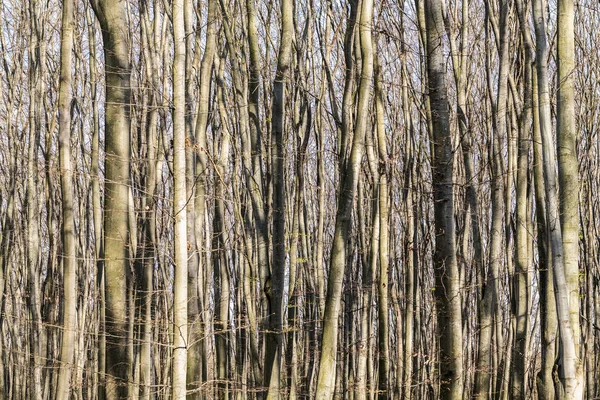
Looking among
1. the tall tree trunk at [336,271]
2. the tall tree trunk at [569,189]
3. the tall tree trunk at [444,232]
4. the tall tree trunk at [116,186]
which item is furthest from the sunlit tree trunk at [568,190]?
the tall tree trunk at [116,186]

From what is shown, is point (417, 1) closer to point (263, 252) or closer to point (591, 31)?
point (263, 252)

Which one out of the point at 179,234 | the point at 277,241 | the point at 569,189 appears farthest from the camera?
the point at 277,241

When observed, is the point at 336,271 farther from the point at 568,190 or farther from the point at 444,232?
the point at 568,190

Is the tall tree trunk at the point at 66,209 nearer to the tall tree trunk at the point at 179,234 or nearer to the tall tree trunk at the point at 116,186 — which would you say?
the tall tree trunk at the point at 116,186

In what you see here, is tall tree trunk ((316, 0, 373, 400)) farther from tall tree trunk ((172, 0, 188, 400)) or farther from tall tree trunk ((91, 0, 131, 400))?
tall tree trunk ((91, 0, 131, 400))

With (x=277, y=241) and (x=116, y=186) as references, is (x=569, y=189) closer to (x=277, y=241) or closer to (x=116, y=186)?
(x=277, y=241)

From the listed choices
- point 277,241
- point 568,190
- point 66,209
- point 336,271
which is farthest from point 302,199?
point 568,190

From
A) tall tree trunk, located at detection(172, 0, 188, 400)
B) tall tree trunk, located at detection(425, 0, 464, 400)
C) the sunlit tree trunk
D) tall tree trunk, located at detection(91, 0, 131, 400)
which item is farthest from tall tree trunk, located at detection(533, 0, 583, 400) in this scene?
tall tree trunk, located at detection(91, 0, 131, 400)

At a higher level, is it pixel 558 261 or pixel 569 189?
pixel 569 189

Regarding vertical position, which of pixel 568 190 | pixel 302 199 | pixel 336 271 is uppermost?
pixel 302 199

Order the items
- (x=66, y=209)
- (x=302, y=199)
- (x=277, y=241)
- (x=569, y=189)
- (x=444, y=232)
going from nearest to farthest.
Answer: (x=569, y=189), (x=444, y=232), (x=277, y=241), (x=66, y=209), (x=302, y=199)

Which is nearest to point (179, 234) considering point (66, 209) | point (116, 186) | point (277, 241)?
point (116, 186)

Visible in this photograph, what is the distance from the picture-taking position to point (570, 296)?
673 cm

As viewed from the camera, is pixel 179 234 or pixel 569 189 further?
pixel 179 234
